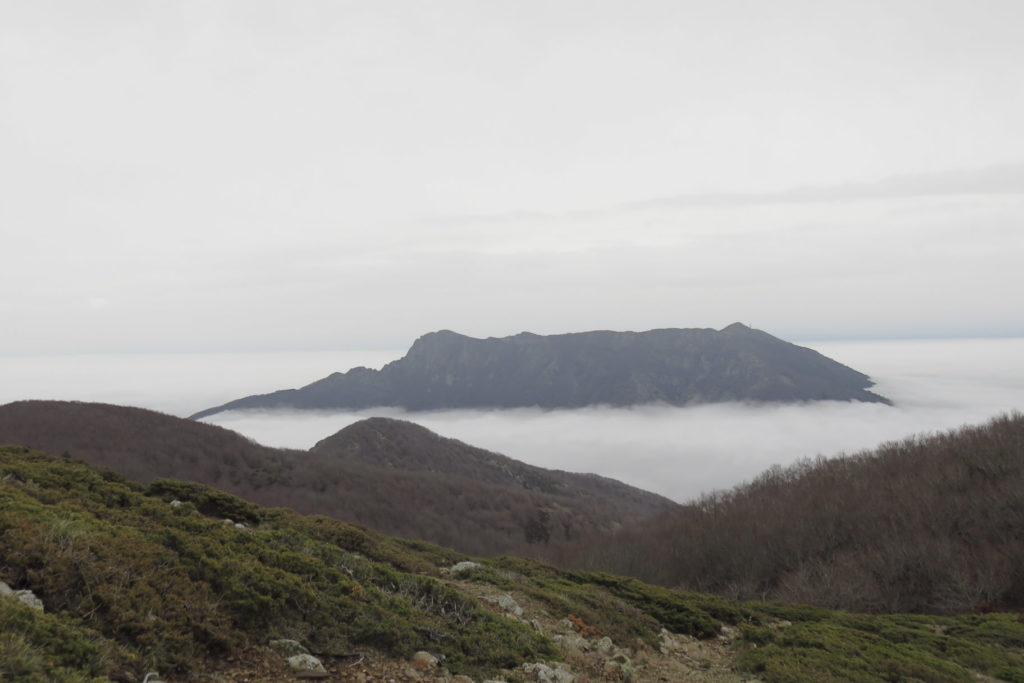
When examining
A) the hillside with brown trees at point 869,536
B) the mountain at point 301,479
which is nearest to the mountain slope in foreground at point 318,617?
the hillside with brown trees at point 869,536

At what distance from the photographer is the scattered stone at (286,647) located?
331 inches

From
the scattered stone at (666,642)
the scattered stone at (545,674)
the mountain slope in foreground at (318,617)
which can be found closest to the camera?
the mountain slope in foreground at (318,617)

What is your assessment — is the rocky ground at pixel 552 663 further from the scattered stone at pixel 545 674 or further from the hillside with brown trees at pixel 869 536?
the hillside with brown trees at pixel 869 536

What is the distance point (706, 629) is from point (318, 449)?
164 meters

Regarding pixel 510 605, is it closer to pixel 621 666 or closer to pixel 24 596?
pixel 621 666

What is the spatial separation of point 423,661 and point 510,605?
6.06m

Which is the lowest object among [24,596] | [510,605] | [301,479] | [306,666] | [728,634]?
[301,479]

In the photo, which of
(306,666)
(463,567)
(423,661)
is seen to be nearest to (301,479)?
(463,567)

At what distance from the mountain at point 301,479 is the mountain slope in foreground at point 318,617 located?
89012 millimetres

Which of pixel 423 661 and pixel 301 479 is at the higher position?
pixel 423 661

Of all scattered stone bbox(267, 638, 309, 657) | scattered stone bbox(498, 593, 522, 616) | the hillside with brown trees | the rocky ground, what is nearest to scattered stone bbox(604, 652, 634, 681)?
the rocky ground

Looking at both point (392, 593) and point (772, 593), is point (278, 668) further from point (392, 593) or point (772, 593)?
point (772, 593)

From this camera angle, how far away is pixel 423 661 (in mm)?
9055

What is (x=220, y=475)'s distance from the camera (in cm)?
10212
